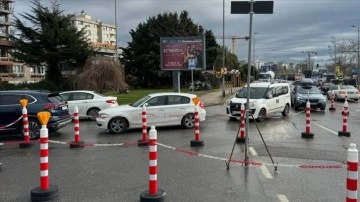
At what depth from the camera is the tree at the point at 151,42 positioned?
57.6 m

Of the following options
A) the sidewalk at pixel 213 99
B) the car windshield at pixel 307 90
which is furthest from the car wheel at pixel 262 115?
the sidewalk at pixel 213 99

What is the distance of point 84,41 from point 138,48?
14592 mm

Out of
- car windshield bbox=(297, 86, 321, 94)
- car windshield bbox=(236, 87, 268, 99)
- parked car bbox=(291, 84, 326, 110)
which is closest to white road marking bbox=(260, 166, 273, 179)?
car windshield bbox=(236, 87, 268, 99)

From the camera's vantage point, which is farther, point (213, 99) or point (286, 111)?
point (213, 99)

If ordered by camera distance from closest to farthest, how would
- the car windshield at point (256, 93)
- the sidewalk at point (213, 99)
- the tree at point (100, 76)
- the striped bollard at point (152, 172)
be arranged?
the striped bollard at point (152, 172), the car windshield at point (256, 93), the sidewalk at point (213, 99), the tree at point (100, 76)

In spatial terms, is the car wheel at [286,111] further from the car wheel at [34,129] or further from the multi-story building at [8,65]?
the multi-story building at [8,65]

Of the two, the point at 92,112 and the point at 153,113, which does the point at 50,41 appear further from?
the point at 153,113

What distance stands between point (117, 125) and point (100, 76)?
→ 84.8 feet

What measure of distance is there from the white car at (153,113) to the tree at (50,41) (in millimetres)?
29248

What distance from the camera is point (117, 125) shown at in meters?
14.8

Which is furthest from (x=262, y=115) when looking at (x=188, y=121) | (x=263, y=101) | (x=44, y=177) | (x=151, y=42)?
(x=151, y=42)

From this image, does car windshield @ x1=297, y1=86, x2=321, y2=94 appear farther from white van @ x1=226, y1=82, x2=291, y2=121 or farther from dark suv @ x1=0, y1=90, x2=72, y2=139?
dark suv @ x1=0, y1=90, x2=72, y2=139

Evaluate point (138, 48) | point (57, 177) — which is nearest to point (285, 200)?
point (57, 177)

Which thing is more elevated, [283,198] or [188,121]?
[188,121]
